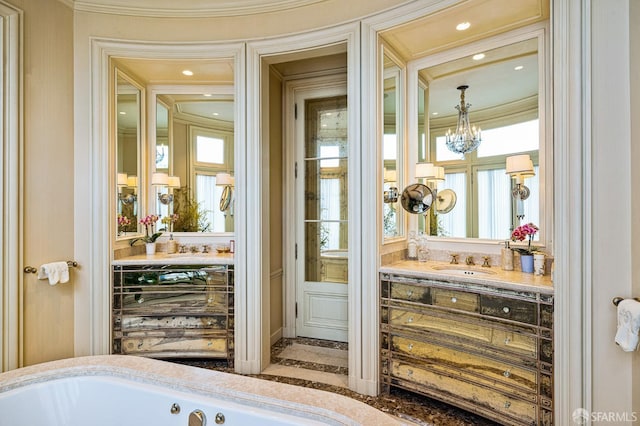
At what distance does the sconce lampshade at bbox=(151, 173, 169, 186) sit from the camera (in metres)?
3.25

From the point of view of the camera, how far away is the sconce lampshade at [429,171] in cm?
273

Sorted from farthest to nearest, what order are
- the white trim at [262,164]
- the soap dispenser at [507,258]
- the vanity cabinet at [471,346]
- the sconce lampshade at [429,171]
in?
1. the sconce lampshade at [429,171]
2. the white trim at [262,164]
3. the soap dispenser at [507,258]
4. the vanity cabinet at [471,346]

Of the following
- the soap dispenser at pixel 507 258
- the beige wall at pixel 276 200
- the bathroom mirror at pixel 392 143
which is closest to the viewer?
the soap dispenser at pixel 507 258

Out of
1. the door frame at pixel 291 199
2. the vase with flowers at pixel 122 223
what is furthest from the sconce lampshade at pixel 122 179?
the door frame at pixel 291 199

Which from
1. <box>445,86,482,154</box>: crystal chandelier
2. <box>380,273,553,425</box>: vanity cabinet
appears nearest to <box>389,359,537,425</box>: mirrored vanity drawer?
<box>380,273,553,425</box>: vanity cabinet

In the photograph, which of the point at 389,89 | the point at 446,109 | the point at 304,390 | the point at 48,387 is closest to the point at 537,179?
the point at 446,109

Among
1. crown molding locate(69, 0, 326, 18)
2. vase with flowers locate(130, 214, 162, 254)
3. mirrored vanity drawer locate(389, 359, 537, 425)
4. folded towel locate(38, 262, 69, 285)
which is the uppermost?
crown molding locate(69, 0, 326, 18)

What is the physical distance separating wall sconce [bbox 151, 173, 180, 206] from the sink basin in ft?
8.06

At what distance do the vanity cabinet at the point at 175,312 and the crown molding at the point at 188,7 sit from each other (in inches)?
79.9

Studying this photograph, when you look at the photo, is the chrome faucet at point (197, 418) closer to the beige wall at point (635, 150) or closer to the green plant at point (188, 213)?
the beige wall at point (635, 150)

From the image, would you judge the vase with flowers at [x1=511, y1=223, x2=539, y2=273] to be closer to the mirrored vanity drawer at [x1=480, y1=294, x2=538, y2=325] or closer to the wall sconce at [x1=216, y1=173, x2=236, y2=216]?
the mirrored vanity drawer at [x1=480, y1=294, x2=538, y2=325]

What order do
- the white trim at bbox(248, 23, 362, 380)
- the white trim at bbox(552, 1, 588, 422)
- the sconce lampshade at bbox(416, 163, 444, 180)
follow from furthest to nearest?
the sconce lampshade at bbox(416, 163, 444, 180)
the white trim at bbox(248, 23, 362, 380)
the white trim at bbox(552, 1, 588, 422)

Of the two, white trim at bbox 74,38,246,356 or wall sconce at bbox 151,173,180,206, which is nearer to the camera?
white trim at bbox 74,38,246,356

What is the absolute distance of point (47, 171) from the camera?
8.16 feet
